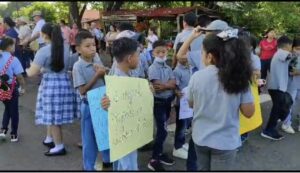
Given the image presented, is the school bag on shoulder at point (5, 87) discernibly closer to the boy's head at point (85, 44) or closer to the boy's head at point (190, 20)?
the boy's head at point (85, 44)

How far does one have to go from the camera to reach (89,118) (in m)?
3.51

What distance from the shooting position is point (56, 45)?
13.3 feet

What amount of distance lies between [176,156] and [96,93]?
1691 mm

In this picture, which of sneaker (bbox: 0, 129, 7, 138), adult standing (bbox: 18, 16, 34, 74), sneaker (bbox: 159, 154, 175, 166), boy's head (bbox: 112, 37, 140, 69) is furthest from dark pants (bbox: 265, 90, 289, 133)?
adult standing (bbox: 18, 16, 34, 74)

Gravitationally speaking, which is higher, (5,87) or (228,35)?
(228,35)

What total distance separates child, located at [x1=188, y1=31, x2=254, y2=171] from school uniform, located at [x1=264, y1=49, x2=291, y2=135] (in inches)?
104

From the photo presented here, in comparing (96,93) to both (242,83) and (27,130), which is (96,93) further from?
(27,130)

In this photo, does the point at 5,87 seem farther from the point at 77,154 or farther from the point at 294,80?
the point at 294,80

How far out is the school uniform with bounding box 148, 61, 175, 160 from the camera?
12.4 feet

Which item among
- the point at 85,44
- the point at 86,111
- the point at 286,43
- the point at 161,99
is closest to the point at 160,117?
the point at 161,99

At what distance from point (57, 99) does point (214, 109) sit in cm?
223

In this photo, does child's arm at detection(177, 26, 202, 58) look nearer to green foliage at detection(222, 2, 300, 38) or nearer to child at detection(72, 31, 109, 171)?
green foliage at detection(222, 2, 300, 38)

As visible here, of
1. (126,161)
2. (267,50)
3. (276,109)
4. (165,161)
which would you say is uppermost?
(267,50)

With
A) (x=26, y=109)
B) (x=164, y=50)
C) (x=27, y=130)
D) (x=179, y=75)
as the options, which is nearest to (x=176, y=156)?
(x=179, y=75)
